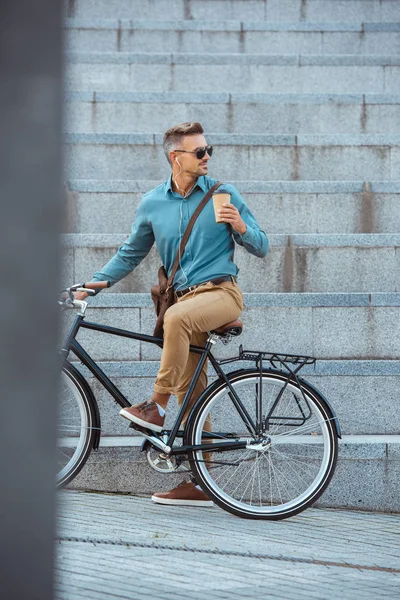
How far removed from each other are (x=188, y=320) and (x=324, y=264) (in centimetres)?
305

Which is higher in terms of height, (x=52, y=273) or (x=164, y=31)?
(x=164, y=31)

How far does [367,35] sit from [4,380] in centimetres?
1284

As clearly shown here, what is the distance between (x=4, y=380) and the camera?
1.29m

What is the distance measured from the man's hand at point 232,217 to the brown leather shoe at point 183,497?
1499 mm

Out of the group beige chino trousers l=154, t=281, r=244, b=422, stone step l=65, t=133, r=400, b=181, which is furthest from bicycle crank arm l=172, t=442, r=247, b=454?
stone step l=65, t=133, r=400, b=181

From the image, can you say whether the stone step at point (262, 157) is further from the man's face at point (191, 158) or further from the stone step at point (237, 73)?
the man's face at point (191, 158)

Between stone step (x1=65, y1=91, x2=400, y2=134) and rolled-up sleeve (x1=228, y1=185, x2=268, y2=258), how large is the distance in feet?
18.3

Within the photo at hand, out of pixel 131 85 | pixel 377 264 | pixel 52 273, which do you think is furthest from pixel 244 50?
pixel 52 273

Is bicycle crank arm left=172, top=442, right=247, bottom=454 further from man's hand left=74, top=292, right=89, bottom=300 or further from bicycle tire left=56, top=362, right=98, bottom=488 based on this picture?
man's hand left=74, top=292, right=89, bottom=300

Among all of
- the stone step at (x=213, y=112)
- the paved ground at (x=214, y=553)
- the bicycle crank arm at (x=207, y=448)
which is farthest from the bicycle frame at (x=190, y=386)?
the stone step at (x=213, y=112)

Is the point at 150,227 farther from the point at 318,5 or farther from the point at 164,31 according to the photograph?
the point at 318,5

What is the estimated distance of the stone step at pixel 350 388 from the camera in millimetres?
6375

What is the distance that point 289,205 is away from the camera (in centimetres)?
895

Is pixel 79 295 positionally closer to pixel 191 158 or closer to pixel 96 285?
pixel 96 285
